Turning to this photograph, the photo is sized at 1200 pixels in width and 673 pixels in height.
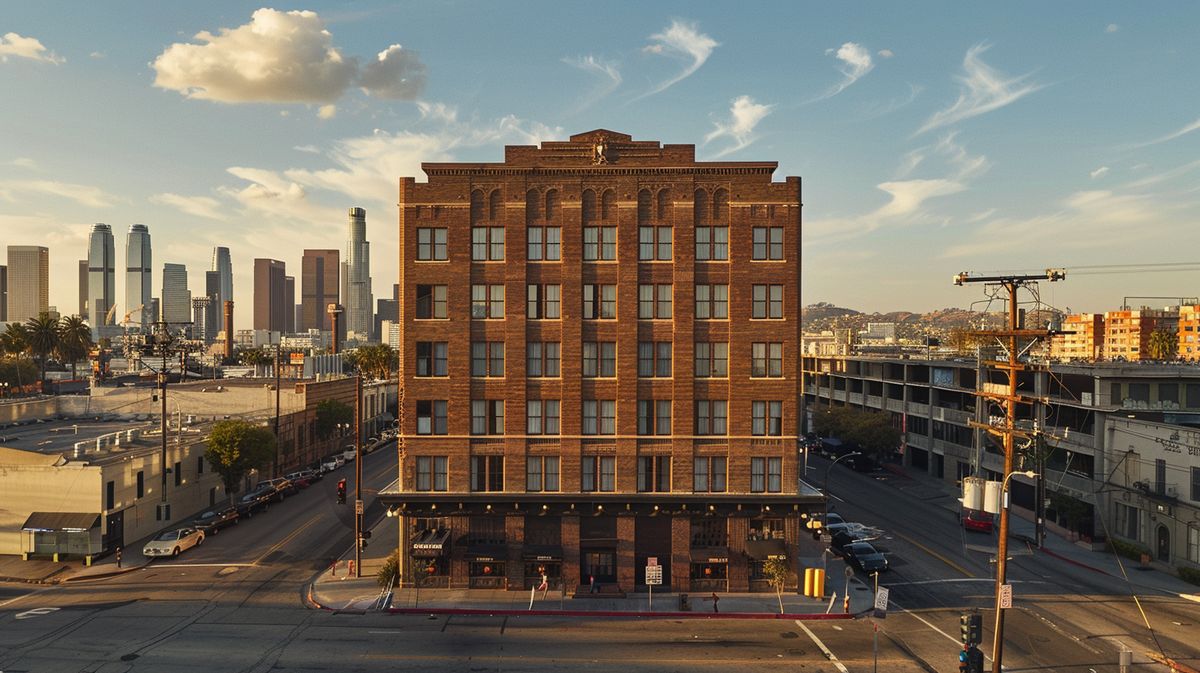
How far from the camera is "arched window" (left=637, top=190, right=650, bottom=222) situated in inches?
1495

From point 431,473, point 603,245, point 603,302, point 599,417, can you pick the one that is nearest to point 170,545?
point 431,473

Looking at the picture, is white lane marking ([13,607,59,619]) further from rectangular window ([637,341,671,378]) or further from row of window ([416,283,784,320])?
rectangular window ([637,341,671,378])

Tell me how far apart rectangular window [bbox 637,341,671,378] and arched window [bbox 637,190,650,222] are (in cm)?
680

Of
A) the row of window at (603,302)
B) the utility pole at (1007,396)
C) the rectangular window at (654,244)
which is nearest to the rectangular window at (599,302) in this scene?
the row of window at (603,302)

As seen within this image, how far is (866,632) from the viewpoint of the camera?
1230 inches

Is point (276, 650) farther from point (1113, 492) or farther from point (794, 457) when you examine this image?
point (1113, 492)

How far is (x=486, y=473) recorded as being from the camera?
123 ft

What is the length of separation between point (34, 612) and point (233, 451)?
72.7 feet

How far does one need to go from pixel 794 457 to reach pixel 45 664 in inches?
1347

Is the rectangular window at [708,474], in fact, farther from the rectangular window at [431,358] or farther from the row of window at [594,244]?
the rectangular window at [431,358]

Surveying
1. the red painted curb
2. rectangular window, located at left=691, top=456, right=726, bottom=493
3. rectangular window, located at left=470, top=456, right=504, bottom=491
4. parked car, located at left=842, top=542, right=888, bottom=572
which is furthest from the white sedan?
parked car, located at left=842, top=542, right=888, bottom=572

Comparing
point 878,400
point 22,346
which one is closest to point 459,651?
point 878,400

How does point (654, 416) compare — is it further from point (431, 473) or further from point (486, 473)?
point (431, 473)

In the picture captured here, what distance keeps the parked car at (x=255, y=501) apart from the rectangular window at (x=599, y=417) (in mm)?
32560
